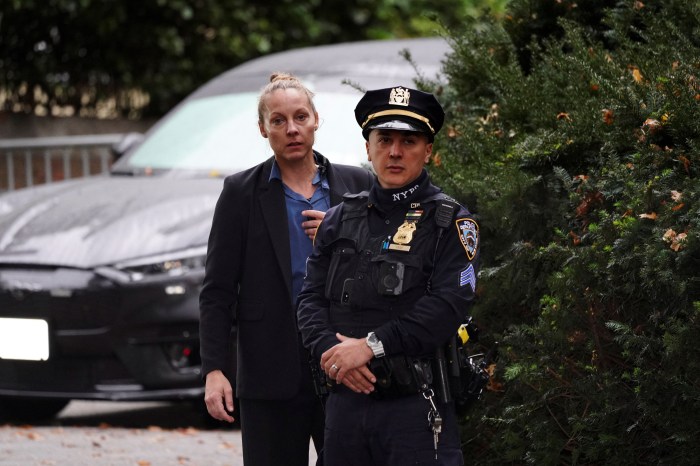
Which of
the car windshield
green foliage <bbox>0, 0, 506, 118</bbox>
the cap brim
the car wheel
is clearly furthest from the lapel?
green foliage <bbox>0, 0, 506, 118</bbox>

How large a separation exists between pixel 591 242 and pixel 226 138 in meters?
4.12

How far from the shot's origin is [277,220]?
451cm

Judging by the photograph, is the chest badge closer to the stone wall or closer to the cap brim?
the cap brim

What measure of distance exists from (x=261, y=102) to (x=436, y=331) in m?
1.16

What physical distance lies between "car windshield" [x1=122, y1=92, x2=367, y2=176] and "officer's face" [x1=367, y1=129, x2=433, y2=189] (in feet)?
12.6

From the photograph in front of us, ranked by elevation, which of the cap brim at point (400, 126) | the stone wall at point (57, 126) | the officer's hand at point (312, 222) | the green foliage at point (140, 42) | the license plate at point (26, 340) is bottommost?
the license plate at point (26, 340)

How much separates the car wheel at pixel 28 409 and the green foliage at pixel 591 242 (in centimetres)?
331

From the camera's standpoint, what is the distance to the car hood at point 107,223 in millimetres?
7309

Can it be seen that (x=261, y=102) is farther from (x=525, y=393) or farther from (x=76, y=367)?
(x=76, y=367)

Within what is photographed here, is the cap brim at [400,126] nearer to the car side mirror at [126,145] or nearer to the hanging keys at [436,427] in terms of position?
the hanging keys at [436,427]

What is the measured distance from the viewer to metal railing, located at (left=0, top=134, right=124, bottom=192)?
1187 centimetres

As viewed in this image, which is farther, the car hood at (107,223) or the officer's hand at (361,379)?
the car hood at (107,223)

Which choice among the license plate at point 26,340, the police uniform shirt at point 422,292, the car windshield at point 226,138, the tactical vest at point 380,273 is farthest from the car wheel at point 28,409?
the tactical vest at point 380,273

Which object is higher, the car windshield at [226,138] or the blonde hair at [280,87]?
the car windshield at [226,138]
